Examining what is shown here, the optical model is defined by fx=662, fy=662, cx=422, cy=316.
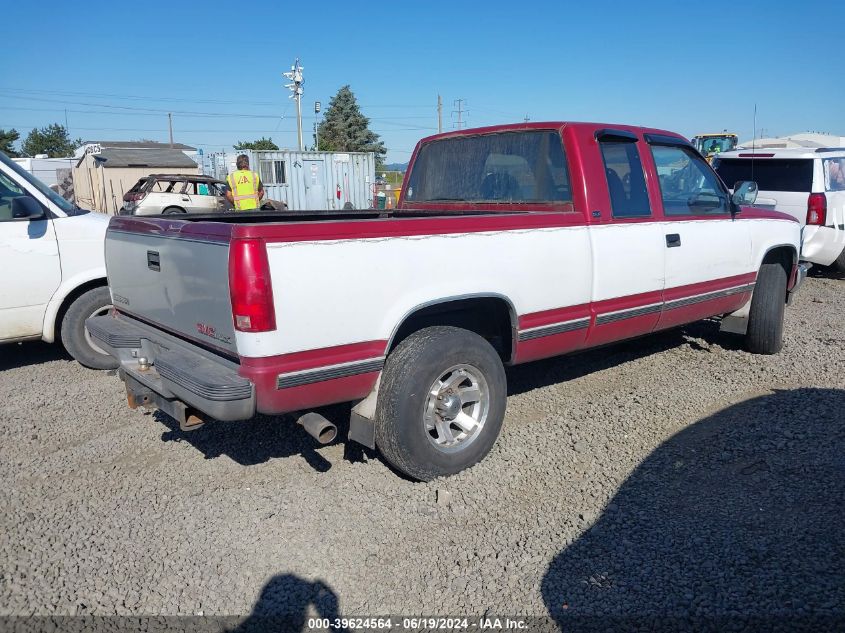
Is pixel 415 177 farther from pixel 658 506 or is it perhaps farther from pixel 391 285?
pixel 658 506

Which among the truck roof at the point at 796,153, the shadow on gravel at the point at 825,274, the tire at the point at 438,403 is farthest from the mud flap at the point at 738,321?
the shadow on gravel at the point at 825,274

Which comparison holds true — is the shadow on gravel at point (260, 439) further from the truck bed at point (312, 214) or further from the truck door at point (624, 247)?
the truck door at point (624, 247)

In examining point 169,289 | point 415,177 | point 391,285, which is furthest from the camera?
point 415,177

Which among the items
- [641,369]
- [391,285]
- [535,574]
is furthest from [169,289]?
[641,369]

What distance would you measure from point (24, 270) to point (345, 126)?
236 feet

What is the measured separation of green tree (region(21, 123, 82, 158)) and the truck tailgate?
82965 mm

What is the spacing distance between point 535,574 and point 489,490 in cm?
76

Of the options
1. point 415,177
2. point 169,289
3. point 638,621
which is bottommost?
point 638,621

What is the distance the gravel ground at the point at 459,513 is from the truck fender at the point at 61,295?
615 millimetres

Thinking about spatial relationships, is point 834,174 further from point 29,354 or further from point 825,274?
point 29,354

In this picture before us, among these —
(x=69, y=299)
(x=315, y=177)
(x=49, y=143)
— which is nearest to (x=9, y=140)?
(x=49, y=143)

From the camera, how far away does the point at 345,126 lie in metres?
74.0

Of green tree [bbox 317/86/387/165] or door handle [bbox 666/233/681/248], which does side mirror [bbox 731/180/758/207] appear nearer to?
door handle [bbox 666/233/681/248]

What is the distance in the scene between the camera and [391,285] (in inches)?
126
